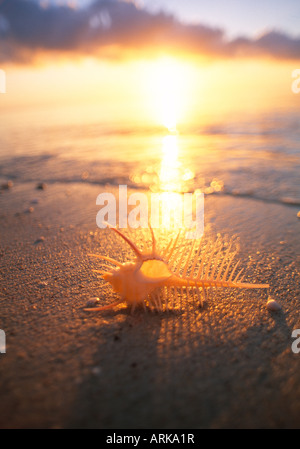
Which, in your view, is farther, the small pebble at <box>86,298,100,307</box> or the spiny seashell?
the small pebble at <box>86,298,100,307</box>

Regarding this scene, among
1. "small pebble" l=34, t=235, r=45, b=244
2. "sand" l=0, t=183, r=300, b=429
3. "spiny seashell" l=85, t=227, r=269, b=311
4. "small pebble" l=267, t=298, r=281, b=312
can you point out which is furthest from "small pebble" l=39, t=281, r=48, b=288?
"small pebble" l=267, t=298, r=281, b=312

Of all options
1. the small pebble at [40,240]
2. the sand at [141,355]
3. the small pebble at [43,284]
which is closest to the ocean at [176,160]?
the small pebble at [40,240]

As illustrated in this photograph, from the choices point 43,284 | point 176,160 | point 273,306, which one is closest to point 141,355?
point 273,306

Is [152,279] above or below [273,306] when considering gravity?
above

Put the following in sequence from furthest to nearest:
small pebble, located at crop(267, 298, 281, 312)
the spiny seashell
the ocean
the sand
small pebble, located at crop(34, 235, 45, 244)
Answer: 1. the ocean
2. small pebble, located at crop(34, 235, 45, 244)
3. small pebble, located at crop(267, 298, 281, 312)
4. the spiny seashell
5. the sand

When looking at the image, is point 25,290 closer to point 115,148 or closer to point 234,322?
point 234,322

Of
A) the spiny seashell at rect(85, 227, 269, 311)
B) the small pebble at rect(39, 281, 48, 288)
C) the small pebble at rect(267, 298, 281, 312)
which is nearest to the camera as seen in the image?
the spiny seashell at rect(85, 227, 269, 311)

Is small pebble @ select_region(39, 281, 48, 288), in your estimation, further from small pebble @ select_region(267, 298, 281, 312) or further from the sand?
small pebble @ select_region(267, 298, 281, 312)

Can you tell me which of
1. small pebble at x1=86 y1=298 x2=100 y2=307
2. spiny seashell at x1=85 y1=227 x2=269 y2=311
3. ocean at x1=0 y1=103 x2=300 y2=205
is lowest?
small pebble at x1=86 y1=298 x2=100 y2=307

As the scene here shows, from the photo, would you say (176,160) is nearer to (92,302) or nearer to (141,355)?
(92,302)

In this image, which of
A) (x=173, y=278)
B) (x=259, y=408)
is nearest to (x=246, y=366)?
(x=259, y=408)
